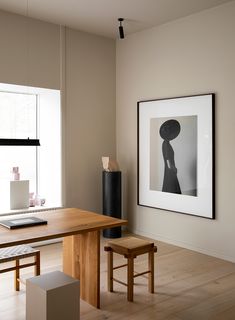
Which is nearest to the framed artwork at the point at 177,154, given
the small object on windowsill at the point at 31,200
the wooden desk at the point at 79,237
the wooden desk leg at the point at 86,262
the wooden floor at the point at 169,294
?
the wooden floor at the point at 169,294

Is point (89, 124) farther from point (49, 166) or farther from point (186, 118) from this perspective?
point (186, 118)

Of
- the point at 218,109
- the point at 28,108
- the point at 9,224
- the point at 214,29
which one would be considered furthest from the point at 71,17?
the point at 9,224

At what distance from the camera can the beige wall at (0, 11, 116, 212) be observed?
4.12 metres

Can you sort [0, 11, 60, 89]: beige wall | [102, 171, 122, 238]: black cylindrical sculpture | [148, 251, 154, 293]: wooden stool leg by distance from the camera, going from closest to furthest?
[148, 251, 154, 293]: wooden stool leg
[0, 11, 60, 89]: beige wall
[102, 171, 122, 238]: black cylindrical sculpture

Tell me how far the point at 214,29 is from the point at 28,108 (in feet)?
8.00

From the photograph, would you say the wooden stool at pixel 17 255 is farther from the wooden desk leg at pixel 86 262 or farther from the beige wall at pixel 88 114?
the beige wall at pixel 88 114

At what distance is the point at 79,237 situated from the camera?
2.98 m

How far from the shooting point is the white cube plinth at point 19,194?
420 centimetres

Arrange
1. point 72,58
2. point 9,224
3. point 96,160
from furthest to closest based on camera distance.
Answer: point 96,160 < point 72,58 < point 9,224

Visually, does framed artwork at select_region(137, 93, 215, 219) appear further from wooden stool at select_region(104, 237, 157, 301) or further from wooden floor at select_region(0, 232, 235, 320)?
wooden stool at select_region(104, 237, 157, 301)

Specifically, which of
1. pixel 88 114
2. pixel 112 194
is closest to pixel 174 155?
pixel 112 194

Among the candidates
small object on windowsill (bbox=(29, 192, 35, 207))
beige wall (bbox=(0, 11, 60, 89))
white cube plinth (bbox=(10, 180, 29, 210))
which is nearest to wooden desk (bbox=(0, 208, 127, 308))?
white cube plinth (bbox=(10, 180, 29, 210))

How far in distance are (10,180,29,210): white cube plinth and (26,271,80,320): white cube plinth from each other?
6.24 feet

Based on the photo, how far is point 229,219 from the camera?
12.5 feet
